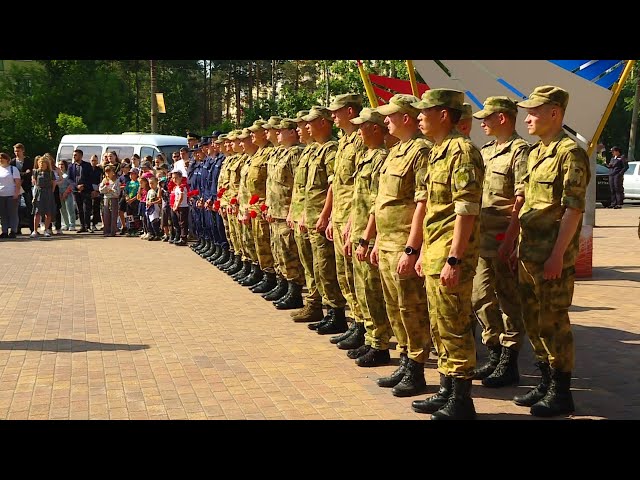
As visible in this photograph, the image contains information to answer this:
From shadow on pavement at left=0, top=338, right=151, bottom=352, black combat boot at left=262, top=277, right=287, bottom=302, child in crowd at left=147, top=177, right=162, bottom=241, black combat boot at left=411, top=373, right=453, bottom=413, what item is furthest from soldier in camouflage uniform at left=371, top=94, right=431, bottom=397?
child in crowd at left=147, top=177, right=162, bottom=241

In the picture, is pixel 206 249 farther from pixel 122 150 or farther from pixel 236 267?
pixel 122 150

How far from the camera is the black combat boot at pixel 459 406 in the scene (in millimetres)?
5129

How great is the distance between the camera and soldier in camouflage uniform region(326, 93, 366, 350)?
7.27 meters

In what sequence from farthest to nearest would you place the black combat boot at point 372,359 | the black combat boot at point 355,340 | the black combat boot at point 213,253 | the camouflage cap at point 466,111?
the black combat boot at point 213,253, the black combat boot at point 355,340, the black combat boot at point 372,359, the camouflage cap at point 466,111

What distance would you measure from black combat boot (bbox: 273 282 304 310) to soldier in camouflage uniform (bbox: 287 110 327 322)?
0.67 m

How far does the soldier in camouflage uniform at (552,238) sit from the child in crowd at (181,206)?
37.9ft

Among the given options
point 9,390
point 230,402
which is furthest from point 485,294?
point 9,390

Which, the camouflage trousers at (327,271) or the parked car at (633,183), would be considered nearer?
the camouflage trousers at (327,271)

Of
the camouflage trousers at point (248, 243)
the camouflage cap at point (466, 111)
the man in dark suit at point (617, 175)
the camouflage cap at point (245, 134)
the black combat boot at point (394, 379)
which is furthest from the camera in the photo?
the man in dark suit at point (617, 175)

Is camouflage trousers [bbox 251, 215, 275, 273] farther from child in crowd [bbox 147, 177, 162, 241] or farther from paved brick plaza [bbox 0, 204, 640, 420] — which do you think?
child in crowd [bbox 147, 177, 162, 241]

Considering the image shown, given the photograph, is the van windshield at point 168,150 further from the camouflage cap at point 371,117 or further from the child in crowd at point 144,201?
the camouflage cap at point 371,117

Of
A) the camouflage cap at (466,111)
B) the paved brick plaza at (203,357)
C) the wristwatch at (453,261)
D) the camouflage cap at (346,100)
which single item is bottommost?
the paved brick plaza at (203,357)

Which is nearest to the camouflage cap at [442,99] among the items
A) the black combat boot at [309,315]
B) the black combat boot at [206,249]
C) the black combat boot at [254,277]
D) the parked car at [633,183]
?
the black combat boot at [309,315]
